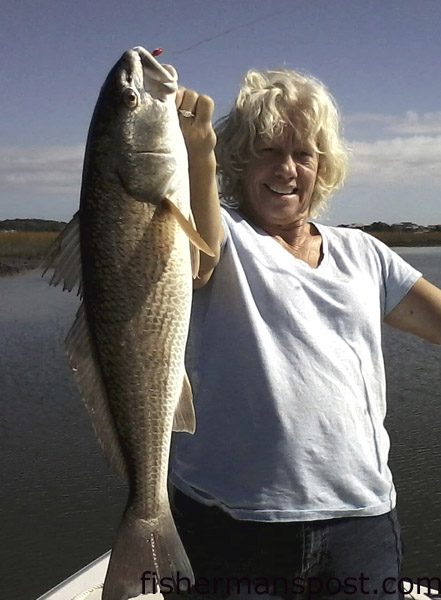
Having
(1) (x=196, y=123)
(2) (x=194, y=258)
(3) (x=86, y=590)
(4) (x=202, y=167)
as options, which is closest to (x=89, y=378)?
(2) (x=194, y=258)

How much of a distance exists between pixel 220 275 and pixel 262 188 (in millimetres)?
445

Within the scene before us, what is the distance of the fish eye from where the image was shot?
7.48 feet

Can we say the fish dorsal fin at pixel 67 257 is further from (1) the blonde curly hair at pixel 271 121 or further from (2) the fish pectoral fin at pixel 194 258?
(1) the blonde curly hair at pixel 271 121

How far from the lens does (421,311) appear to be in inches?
125

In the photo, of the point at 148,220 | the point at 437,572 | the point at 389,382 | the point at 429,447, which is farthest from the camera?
the point at 389,382

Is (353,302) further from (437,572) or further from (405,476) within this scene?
(405,476)

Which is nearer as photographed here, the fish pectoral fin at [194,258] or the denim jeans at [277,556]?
the fish pectoral fin at [194,258]

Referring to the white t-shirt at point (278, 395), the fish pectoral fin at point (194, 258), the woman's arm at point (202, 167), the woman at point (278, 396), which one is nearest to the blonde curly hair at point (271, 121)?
the woman at point (278, 396)

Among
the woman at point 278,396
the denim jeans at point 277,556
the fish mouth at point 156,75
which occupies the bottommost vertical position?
the denim jeans at point 277,556

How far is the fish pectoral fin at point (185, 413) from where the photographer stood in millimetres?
2375

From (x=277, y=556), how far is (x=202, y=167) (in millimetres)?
1430

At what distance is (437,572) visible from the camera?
323 inches

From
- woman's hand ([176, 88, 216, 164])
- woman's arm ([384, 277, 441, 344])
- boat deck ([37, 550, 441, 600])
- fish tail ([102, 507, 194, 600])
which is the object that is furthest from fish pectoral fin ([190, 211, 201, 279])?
boat deck ([37, 550, 441, 600])

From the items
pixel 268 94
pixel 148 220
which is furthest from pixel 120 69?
pixel 268 94
